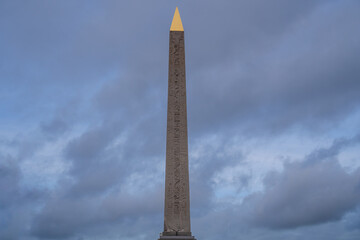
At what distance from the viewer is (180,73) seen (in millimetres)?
16609

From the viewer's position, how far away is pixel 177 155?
1559 centimetres

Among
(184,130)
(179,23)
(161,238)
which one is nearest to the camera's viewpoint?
(161,238)

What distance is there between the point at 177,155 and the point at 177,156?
3 centimetres

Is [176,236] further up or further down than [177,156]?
further down

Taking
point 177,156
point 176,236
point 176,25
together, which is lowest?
point 176,236

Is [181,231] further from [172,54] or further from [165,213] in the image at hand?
[172,54]

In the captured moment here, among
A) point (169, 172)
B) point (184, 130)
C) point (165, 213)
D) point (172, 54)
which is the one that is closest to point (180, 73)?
point (172, 54)

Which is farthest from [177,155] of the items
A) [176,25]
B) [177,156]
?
[176,25]

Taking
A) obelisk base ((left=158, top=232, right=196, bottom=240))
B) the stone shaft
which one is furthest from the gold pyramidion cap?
obelisk base ((left=158, top=232, right=196, bottom=240))

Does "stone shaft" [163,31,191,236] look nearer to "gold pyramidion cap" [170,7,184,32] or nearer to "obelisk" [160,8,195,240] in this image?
"obelisk" [160,8,195,240]

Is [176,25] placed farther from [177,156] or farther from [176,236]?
[176,236]

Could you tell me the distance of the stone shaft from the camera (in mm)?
15086

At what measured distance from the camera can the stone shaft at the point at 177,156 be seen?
1509cm

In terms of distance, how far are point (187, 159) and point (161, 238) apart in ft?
8.43
